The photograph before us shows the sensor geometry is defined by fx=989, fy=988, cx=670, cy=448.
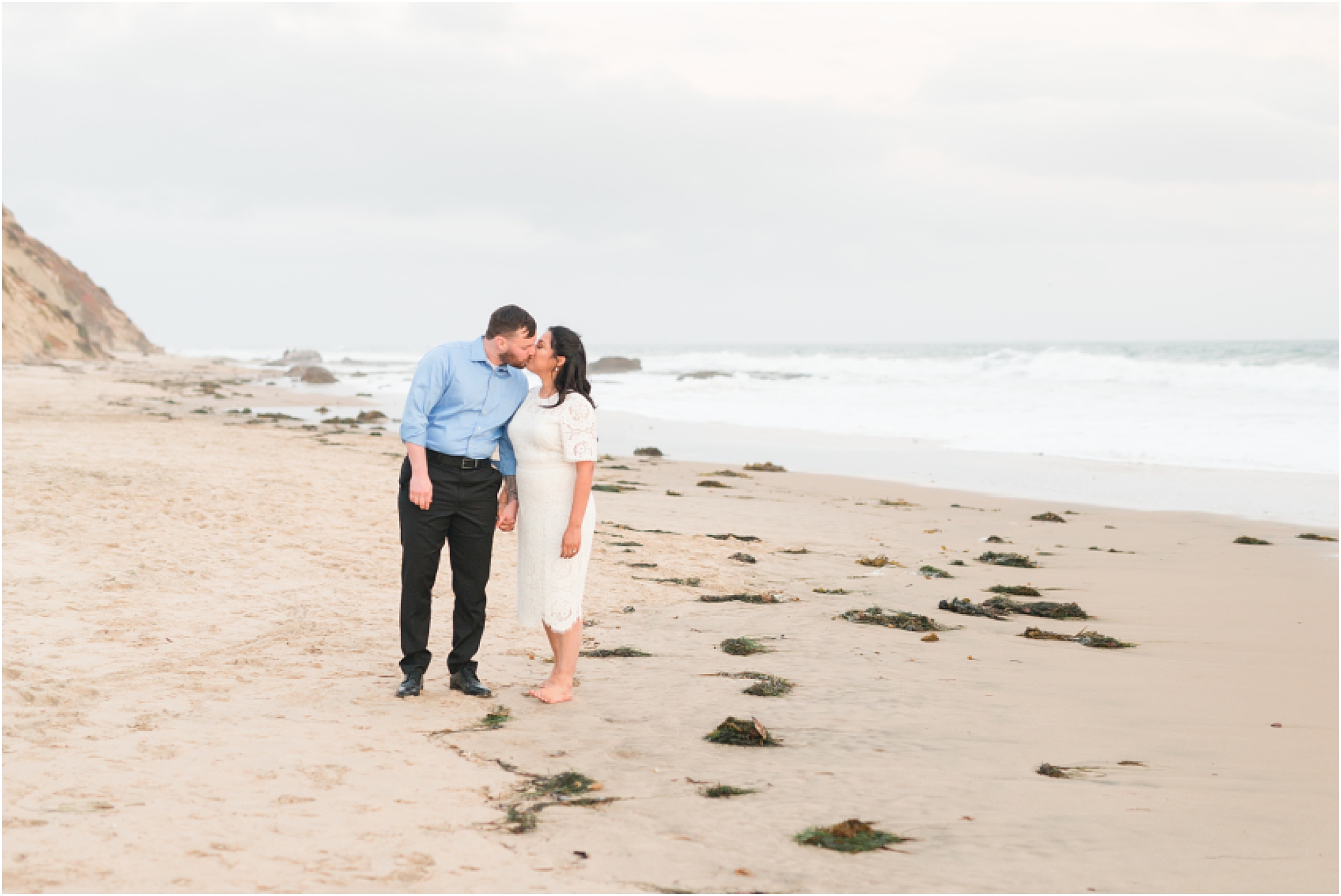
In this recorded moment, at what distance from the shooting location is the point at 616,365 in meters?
62.1

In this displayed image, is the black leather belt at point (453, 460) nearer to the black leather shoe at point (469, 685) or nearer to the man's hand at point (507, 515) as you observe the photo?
the man's hand at point (507, 515)

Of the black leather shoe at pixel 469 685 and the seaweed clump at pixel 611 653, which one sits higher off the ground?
the black leather shoe at pixel 469 685

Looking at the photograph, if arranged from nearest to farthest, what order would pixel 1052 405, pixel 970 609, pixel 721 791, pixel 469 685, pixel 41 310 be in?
pixel 721 791 < pixel 469 685 < pixel 970 609 < pixel 1052 405 < pixel 41 310

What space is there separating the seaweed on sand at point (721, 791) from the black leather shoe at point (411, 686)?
5.54 ft

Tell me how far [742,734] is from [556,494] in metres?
A: 1.43

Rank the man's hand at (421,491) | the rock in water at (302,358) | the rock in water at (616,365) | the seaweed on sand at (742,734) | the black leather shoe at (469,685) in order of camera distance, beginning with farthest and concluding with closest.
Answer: the rock in water at (302,358)
the rock in water at (616,365)
the black leather shoe at (469,685)
the man's hand at (421,491)
the seaweed on sand at (742,734)

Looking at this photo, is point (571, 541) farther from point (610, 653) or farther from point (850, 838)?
point (850, 838)

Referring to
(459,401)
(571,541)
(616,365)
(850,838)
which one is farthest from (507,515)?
(616,365)

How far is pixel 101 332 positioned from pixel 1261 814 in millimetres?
63749

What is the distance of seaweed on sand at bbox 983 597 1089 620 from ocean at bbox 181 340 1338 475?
1086cm

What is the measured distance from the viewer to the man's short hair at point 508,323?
4738 mm

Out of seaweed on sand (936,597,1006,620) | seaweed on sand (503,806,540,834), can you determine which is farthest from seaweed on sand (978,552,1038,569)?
seaweed on sand (503,806,540,834)

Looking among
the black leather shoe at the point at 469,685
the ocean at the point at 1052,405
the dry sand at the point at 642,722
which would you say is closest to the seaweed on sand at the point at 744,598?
the dry sand at the point at 642,722

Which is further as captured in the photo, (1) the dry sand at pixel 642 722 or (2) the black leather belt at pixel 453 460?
(2) the black leather belt at pixel 453 460
